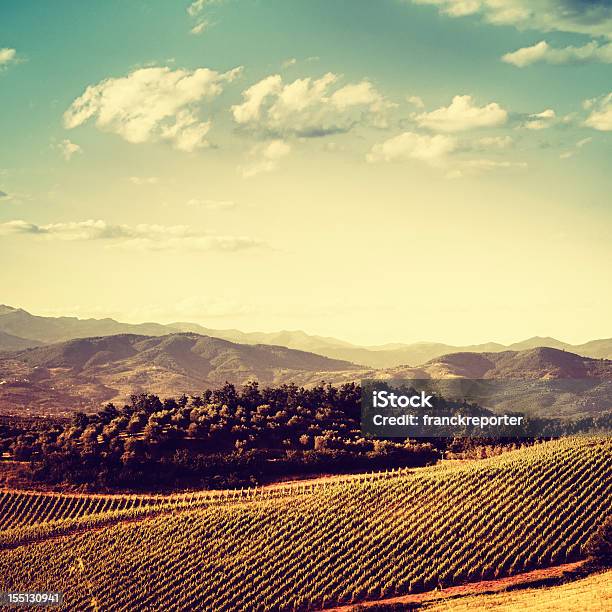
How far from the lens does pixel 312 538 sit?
52000 millimetres

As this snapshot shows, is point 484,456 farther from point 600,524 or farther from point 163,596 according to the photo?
point 163,596

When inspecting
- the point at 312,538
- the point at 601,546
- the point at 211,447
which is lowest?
the point at 312,538

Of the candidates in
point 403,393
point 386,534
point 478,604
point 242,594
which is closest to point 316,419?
point 403,393

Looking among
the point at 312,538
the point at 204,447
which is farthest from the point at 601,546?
the point at 204,447

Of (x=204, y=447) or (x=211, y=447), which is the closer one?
(x=204, y=447)

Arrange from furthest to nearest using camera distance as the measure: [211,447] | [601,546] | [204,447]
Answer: [211,447], [204,447], [601,546]

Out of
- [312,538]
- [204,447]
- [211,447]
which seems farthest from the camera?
[211,447]

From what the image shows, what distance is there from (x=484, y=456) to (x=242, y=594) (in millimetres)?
49400

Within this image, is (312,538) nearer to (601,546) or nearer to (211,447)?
(601,546)

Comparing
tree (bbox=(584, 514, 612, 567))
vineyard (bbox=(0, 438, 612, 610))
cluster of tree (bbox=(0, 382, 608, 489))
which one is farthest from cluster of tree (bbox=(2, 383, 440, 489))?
tree (bbox=(584, 514, 612, 567))

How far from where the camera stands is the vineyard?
45.5m

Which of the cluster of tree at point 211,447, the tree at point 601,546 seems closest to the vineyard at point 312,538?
the tree at point 601,546

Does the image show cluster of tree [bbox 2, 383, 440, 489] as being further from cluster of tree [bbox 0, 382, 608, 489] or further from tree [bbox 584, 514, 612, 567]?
tree [bbox 584, 514, 612, 567]

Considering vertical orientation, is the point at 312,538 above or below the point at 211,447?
below
